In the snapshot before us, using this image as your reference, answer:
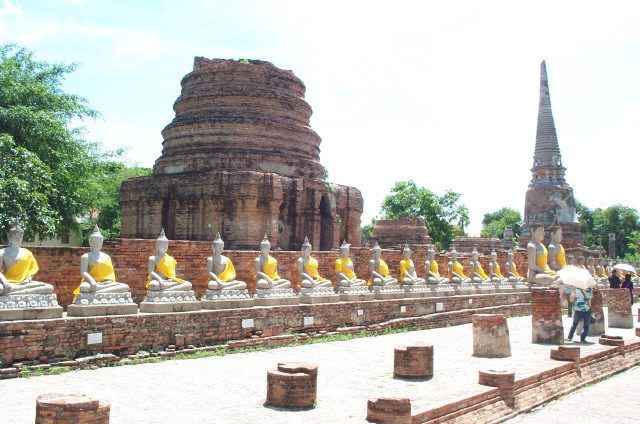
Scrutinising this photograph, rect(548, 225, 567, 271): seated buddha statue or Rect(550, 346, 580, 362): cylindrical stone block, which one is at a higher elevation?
Rect(548, 225, 567, 271): seated buddha statue

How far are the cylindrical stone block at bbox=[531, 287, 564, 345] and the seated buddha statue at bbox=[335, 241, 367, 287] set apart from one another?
142 inches

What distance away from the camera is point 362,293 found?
13.2 meters

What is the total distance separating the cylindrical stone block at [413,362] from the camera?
25.6 ft

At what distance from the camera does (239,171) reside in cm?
1734

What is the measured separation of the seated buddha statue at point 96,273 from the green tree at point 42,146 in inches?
224

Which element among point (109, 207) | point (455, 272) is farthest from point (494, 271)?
point (109, 207)

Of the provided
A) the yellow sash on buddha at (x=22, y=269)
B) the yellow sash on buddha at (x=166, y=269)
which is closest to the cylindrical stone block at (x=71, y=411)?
the yellow sash on buddha at (x=22, y=269)

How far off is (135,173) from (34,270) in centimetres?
2616

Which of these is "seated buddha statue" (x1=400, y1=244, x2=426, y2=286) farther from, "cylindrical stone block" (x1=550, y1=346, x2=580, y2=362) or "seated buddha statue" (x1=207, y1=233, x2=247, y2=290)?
"cylindrical stone block" (x1=550, y1=346, x2=580, y2=362)

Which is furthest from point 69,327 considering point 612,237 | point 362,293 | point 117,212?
point 612,237

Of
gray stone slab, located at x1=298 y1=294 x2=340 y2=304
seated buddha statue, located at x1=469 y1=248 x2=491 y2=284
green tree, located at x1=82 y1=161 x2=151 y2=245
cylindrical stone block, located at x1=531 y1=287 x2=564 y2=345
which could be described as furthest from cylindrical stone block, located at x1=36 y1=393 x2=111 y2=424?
green tree, located at x1=82 y1=161 x2=151 y2=245

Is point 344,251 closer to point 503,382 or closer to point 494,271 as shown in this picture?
point 503,382

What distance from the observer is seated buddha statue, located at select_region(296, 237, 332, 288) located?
1198cm

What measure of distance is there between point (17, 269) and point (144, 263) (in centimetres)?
300
